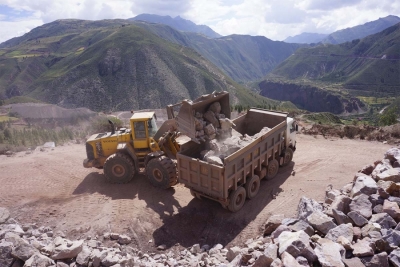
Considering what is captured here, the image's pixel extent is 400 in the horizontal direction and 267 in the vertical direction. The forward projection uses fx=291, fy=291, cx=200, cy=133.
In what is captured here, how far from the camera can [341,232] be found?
6.07 meters

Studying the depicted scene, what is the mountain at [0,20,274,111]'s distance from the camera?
5909 cm

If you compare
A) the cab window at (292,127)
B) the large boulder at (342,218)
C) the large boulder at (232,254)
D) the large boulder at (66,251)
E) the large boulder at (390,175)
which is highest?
the cab window at (292,127)

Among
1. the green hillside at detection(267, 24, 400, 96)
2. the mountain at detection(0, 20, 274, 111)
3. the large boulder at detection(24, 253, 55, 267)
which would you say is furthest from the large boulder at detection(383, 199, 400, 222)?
the green hillside at detection(267, 24, 400, 96)

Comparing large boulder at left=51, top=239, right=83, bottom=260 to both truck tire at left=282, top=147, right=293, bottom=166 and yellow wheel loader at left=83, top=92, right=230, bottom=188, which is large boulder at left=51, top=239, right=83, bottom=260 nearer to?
yellow wheel loader at left=83, top=92, right=230, bottom=188

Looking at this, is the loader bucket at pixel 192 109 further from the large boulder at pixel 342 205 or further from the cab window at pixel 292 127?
the large boulder at pixel 342 205

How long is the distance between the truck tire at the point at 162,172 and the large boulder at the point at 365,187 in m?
5.64

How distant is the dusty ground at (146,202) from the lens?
8.45 meters

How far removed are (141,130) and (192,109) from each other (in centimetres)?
254

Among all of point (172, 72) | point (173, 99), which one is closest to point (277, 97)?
point (172, 72)

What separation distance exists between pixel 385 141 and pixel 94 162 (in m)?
14.4

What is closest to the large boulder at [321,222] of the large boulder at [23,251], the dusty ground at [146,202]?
the dusty ground at [146,202]

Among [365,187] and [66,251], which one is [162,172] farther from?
[365,187]

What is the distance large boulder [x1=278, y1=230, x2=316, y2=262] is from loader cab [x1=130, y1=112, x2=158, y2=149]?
6.53 metres

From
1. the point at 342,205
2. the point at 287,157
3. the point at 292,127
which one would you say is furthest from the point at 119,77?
the point at 342,205
